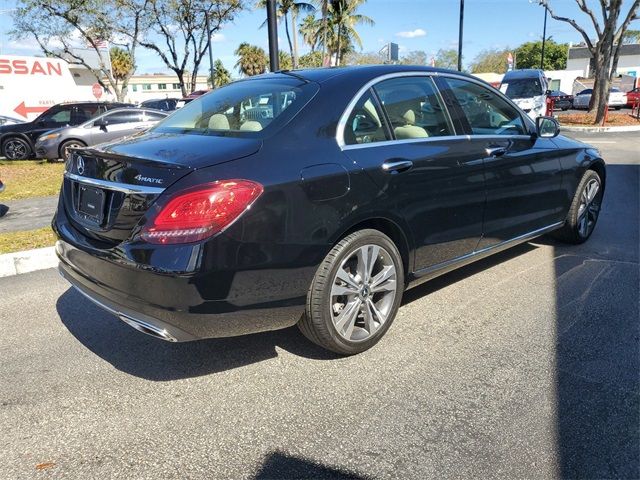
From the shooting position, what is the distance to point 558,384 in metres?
2.91

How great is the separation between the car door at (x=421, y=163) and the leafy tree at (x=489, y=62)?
9102 centimetres

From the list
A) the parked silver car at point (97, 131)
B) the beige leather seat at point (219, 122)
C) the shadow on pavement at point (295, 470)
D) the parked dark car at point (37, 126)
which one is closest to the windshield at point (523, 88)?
the parked silver car at point (97, 131)

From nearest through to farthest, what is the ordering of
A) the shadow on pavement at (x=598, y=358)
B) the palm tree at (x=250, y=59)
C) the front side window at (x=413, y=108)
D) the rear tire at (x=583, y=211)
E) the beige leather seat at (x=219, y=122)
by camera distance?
the shadow on pavement at (x=598, y=358) < the beige leather seat at (x=219, y=122) < the front side window at (x=413, y=108) < the rear tire at (x=583, y=211) < the palm tree at (x=250, y=59)

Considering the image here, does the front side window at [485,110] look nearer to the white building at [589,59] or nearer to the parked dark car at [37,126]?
the parked dark car at [37,126]

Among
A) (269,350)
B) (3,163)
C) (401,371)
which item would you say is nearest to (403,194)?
(401,371)

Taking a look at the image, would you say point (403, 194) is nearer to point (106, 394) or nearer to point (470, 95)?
point (470, 95)

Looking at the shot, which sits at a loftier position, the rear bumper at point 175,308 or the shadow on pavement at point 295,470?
the rear bumper at point 175,308

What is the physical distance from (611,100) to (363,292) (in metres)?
38.2

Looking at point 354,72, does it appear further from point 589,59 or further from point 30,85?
point 589,59

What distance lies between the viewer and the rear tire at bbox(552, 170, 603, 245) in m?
5.08

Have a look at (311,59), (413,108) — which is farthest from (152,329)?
(311,59)

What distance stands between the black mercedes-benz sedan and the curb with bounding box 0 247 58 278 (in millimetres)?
2080

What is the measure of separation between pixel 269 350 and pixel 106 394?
3.24 feet

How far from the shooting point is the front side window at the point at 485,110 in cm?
394
